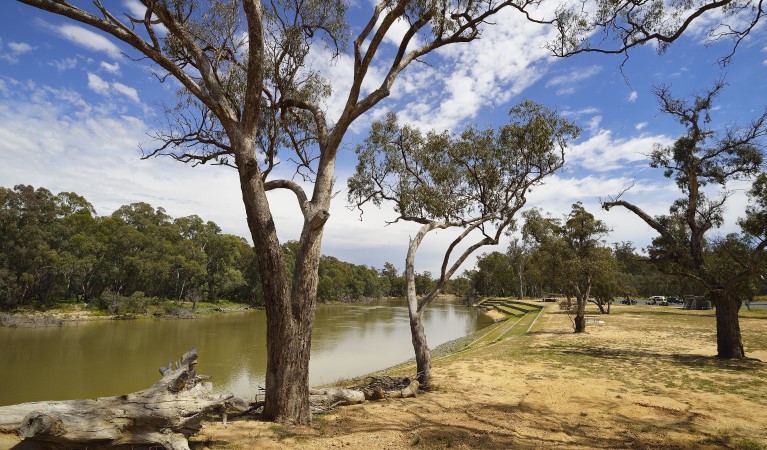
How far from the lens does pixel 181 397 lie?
449 centimetres

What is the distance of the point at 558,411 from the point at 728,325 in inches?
333

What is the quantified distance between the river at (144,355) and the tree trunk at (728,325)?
37.2 ft

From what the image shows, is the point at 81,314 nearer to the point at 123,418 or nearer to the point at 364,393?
the point at 364,393

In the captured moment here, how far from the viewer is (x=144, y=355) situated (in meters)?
18.7

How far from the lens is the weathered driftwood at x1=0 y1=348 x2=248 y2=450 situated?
12.0 feet

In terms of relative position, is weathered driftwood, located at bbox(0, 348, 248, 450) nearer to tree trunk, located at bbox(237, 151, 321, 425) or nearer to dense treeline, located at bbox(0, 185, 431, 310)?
tree trunk, located at bbox(237, 151, 321, 425)

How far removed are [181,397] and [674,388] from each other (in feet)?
31.6

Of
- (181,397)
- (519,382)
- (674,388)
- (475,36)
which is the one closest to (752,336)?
(674,388)

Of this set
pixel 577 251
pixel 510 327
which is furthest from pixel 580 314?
pixel 510 327

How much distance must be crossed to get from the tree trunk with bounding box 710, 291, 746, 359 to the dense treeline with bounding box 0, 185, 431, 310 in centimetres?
3814

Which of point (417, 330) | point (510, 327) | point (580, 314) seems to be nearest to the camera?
point (417, 330)

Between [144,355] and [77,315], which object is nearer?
[144,355]

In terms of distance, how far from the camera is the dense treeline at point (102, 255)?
31453 millimetres

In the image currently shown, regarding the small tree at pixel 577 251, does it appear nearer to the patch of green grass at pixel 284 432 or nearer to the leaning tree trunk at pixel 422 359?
the leaning tree trunk at pixel 422 359
